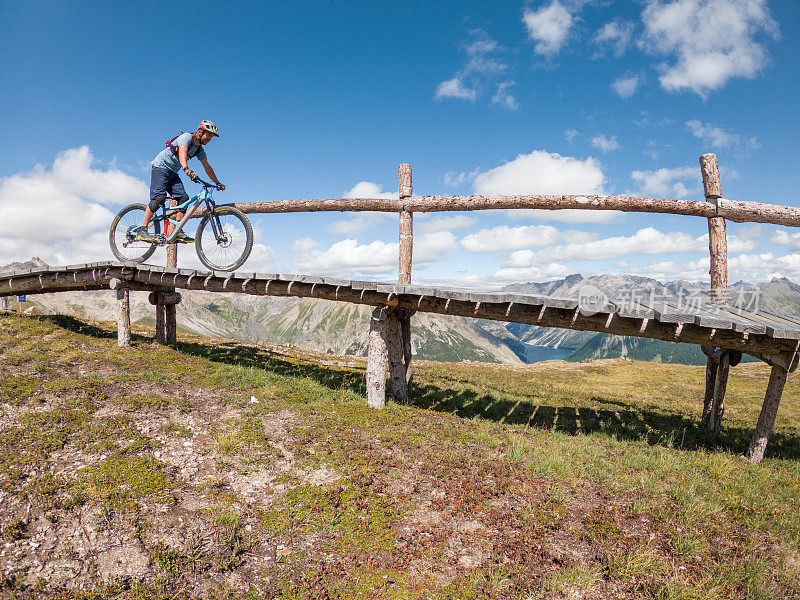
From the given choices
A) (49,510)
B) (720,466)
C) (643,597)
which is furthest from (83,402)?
(720,466)

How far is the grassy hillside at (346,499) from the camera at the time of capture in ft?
15.9

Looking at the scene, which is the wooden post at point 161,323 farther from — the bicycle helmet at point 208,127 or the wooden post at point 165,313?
the bicycle helmet at point 208,127

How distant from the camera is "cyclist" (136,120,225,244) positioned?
34.6 feet

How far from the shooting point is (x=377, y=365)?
34.6 ft

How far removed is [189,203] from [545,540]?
12011mm

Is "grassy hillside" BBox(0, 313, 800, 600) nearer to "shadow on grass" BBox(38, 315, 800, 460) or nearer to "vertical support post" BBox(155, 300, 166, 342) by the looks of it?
"shadow on grass" BBox(38, 315, 800, 460)

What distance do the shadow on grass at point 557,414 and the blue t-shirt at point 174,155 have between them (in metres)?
6.57

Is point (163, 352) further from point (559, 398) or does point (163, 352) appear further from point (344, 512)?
point (559, 398)

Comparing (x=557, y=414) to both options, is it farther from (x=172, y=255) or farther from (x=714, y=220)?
(x=172, y=255)

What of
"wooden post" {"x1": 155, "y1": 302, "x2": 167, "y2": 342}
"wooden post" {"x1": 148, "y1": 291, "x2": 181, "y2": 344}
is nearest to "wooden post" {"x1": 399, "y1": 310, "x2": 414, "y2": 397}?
"wooden post" {"x1": 148, "y1": 291, "x2": 181, "y2": 344}

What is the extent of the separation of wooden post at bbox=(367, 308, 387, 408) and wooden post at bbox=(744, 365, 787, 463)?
27.6 feet

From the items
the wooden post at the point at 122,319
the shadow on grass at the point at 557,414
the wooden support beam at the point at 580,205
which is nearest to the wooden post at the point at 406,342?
the shadow on grass at the point at 557,414

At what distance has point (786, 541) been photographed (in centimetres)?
560

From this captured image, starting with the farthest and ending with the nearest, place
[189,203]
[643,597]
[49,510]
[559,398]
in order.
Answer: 1. [559,398]
2. [189,203]
3. [49,510]
4. [643,597]
